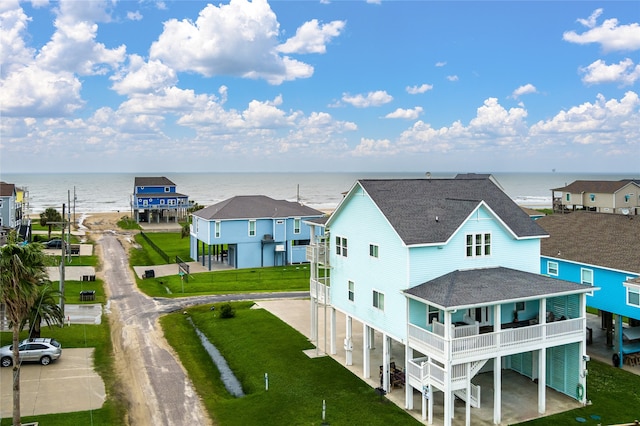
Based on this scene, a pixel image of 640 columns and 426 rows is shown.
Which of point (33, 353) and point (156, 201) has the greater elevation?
point (156, 201)

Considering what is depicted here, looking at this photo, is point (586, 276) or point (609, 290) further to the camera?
point (586, 276)

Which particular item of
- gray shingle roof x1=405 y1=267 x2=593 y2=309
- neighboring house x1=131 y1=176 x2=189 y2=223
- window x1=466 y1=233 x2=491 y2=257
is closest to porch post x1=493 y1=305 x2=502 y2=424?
gray shingle roof x1=405 y1=267 x2=593 y2=309

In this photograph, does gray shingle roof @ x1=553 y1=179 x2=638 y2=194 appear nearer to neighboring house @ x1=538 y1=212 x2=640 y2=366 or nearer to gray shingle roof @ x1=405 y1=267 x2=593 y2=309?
neighboring house @ x1=538 y1=212 x2=640 y2=366

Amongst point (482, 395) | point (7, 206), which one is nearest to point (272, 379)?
point (482, 395)

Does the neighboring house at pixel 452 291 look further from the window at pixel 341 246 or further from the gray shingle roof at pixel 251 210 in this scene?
the gray shingle roof at pixel 251 210

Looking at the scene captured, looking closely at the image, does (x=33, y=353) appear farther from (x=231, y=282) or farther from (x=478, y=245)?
(x=478, y=245)

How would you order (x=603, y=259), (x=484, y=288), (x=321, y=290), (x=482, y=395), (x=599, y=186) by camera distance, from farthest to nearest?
(x=599, y=186), (x=321, y=290), (x=603, y=259), (x=482, y=395), (x=484, y=288)

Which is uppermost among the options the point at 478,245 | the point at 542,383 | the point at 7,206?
the point at 7,206
